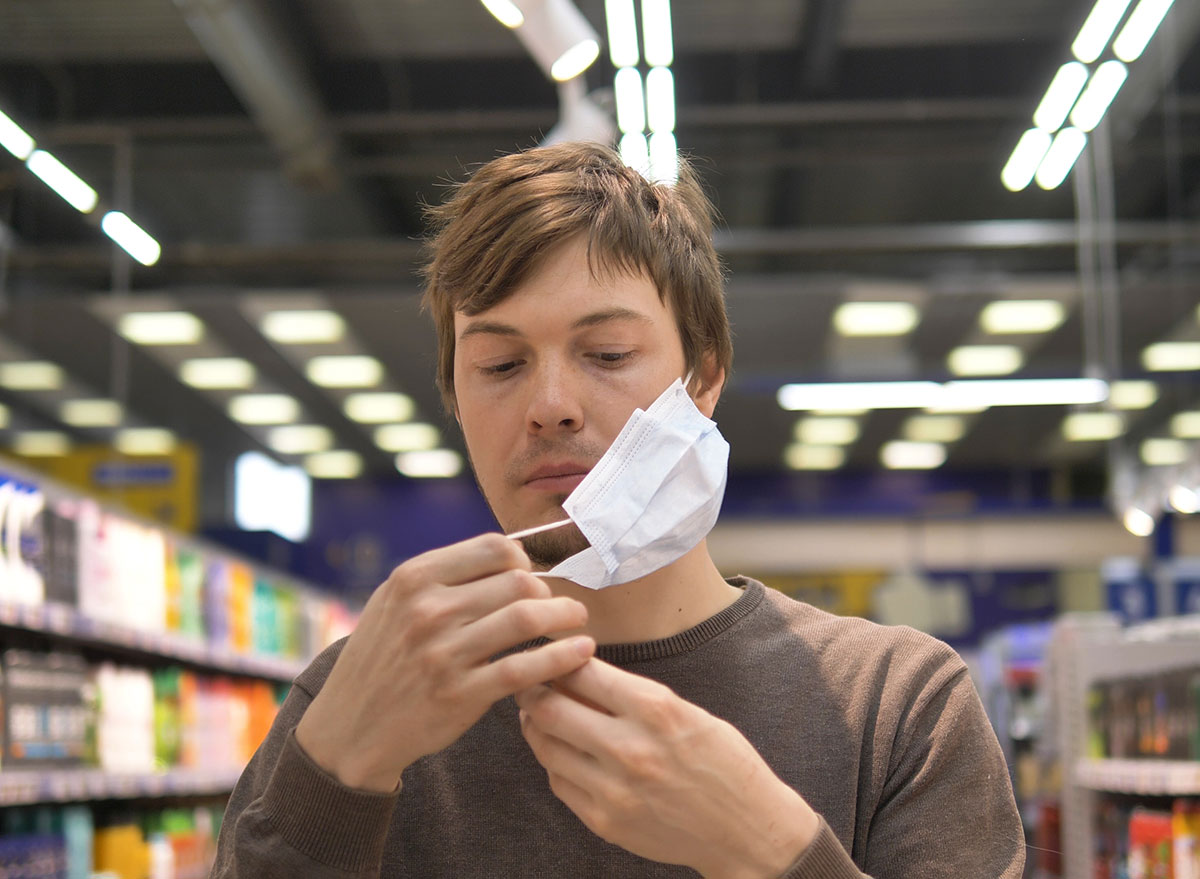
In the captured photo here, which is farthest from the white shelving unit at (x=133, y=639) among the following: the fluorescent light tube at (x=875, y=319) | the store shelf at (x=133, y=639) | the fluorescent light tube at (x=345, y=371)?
the fluorescent light tube at (x=875, y=319)

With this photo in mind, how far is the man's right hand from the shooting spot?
46.1 inches

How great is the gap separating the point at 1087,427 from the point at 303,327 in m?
8.17

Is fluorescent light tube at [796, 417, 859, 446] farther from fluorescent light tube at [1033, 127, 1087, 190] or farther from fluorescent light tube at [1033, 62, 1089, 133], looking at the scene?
fluorescent light tube at [1033, 62, 1089, 133]

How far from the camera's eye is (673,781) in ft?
3.74

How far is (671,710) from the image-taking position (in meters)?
1.15

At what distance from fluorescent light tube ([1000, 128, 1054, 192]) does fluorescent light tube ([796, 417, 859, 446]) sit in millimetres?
6932

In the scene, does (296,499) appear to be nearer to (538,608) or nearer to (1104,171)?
(1104,171)

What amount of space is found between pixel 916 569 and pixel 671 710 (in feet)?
45.5

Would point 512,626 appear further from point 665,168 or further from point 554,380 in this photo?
point 665,168

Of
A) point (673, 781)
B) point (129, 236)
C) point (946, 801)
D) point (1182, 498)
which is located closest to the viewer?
point (673, 781)

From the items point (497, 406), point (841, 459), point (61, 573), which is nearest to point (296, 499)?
point (841, 459)

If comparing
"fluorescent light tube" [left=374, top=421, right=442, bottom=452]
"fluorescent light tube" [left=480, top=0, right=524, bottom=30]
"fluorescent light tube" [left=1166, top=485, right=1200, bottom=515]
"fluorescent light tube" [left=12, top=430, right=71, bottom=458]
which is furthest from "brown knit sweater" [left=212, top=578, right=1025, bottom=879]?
"fluorescent light tube" [left=12, top=430, right=71, bottom=458]

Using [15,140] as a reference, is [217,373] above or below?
above

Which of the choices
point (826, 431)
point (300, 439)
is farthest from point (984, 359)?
point (300, 439)
